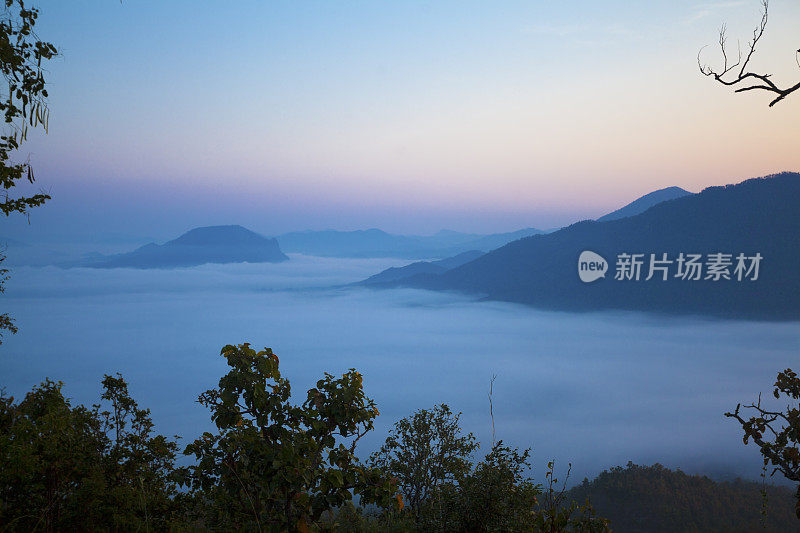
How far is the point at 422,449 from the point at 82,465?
1780 centimetres

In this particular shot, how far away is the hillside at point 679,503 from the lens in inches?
2491

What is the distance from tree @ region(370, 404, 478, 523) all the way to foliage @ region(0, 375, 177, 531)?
48.9 feet

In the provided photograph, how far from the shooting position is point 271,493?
20.3ft

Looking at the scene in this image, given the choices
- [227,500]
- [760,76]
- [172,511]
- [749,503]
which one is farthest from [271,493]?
[749,503]

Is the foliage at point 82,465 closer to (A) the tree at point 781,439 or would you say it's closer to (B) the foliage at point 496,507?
(B) the foliage at point 496,507

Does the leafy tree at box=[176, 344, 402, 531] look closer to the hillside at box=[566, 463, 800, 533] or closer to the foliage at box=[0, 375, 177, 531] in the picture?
the foliage at box=[0, 375, 177, 531]

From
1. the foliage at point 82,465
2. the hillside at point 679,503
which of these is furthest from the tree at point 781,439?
the hillside at point 679,503

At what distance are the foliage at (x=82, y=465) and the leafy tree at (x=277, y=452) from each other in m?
0.98

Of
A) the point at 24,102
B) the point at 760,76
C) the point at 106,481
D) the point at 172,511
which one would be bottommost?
the point at 172,511

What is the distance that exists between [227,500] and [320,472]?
1.78m

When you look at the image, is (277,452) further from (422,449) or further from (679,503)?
(679,503)

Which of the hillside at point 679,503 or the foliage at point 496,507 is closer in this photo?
the foliage at point 496,507

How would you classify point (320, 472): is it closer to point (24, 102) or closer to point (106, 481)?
point (106, 481)

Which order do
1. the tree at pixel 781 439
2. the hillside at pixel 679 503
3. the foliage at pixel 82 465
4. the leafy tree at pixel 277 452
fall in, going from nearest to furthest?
the tree at pixel 781 439
the leafy tree at pixel 277 452
the foliage at pixel 82 465
the hillside at pixel 679 503
